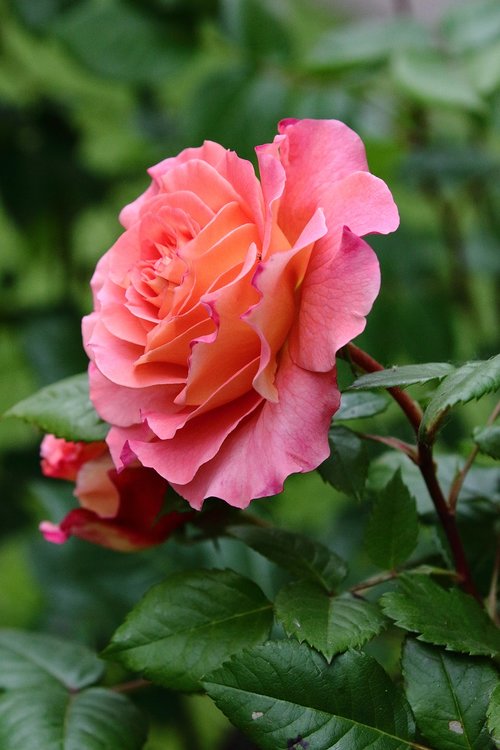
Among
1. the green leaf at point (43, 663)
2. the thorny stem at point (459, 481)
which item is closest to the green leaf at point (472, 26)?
the thorny stem at point (459, 481)

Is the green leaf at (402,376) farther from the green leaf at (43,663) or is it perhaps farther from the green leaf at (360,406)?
the green leaf at (43,663)

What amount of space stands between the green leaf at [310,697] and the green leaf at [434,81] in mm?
544

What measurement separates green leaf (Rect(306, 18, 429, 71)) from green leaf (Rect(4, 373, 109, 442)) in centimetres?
51

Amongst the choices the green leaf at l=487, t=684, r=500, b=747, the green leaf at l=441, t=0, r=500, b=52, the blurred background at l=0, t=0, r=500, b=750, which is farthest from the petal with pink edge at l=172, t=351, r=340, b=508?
the green leaf at l=441, t=0, r=500, b=52

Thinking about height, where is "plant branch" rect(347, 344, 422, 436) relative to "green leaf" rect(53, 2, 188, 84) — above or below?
below

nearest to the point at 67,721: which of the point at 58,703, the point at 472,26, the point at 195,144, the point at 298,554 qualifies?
the point at 58,703

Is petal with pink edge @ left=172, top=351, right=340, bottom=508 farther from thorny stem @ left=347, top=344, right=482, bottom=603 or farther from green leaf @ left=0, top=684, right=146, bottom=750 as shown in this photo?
green leaf @ left=0, top=684, right=146, bottom=750

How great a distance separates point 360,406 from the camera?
1.40 ft

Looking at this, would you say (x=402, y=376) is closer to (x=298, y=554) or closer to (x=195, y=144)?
(x=298, y=554)

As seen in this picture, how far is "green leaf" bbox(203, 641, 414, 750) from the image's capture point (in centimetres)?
35

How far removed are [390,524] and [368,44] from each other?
60cm

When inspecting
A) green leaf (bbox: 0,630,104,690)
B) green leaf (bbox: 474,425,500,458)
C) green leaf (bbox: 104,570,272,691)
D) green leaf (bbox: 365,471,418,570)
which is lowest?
green leaf (bbox: 0,630,104,690)

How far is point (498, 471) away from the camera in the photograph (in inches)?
20.3

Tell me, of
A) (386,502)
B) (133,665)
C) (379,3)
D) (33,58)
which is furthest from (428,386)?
(379,3)
